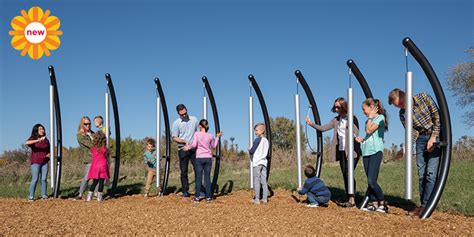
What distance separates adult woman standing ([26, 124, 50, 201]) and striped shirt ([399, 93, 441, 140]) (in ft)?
24.7

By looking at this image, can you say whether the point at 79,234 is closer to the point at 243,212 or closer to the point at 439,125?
the point at 243,212

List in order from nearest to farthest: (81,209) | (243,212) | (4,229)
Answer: (4,229) < (243,212) < (81,209)

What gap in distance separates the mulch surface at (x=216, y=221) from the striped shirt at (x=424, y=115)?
132cm

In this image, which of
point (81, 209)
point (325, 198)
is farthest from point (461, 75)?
point (81, 209)

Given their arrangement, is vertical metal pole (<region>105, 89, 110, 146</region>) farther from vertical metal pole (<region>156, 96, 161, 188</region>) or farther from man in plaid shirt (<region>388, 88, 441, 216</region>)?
man in plaid shirt (<region>388, 88, 441, 216</region>)

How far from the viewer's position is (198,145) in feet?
29.5

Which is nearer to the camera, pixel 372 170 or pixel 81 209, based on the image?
pixel 372 170

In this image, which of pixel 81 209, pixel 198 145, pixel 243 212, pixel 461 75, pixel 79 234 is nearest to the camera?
pixel 79 234

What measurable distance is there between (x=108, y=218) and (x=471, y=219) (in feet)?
17.7

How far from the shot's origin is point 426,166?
6.59 meters

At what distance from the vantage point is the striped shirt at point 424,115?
637cm

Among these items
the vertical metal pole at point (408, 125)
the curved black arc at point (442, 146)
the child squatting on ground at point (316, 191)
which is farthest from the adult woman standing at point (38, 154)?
the curved black arc at point (442, 146)

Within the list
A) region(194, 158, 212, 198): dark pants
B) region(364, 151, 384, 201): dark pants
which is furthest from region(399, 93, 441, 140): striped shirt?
region(194, 158, 212, 198): dark pants

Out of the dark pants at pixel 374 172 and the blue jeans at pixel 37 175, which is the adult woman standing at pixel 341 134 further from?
the blue jeans at pixel 37 175
